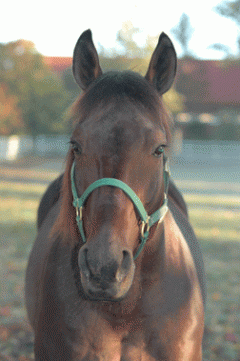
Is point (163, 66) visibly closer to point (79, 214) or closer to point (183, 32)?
point (79, 214)

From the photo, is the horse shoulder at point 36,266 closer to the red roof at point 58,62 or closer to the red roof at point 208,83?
the red roof at point 208,83

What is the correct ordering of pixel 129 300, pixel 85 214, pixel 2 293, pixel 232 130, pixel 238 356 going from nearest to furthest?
pixel 85 214 → pixel 129 300 → pixel 238 356 → pixel 2 293 → pixel 232 130

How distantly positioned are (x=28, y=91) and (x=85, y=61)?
26.4 m

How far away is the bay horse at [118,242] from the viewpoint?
162cm

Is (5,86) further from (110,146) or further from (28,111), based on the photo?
(110,146)

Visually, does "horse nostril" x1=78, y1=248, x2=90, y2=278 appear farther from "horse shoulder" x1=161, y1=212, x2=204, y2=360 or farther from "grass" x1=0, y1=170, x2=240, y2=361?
"grass" x1=0, y1=170, x2=240, y2=361

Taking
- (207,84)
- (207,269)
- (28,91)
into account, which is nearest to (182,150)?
(207,84)

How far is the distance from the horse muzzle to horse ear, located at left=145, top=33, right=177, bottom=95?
3.18ft

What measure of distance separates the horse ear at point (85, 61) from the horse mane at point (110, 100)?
11cm

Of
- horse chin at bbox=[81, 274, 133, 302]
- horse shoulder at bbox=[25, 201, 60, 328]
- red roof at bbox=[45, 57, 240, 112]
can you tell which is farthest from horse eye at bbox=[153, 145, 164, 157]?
red roof at bbox=[45, 57, 240, 112]

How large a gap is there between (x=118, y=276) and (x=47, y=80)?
27899mm

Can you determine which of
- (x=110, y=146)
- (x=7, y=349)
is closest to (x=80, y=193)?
(x=110, y=146)

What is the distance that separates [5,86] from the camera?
24.5 metres

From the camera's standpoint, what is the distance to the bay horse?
1.62m
